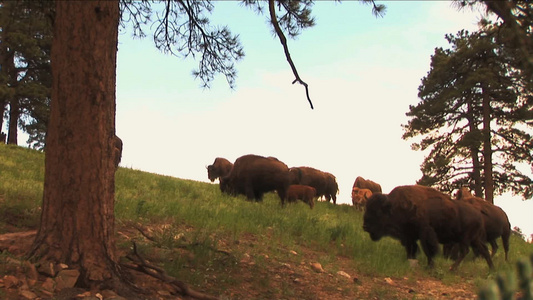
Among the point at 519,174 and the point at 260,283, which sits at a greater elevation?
the point at 519,174

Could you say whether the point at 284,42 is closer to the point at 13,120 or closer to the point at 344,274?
the point at 344,274

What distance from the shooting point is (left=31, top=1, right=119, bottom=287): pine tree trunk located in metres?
4.49

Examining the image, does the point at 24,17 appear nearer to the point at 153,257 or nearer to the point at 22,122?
the point at 153,257

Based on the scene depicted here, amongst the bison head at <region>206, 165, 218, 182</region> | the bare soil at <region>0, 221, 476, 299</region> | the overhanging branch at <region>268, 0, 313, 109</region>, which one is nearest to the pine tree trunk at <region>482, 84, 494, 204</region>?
the bison head at <region>206, 165, 218, 182</region>

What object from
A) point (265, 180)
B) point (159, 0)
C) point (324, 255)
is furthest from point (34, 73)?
point (324, 255)

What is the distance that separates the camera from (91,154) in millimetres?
4570

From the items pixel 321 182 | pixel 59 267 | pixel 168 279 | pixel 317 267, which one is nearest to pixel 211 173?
pixel 321 182

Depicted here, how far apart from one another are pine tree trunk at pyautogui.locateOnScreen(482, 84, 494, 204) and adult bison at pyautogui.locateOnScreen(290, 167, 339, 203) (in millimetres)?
7730

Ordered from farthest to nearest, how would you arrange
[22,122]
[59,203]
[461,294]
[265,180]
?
[22,122], [265,180], [461,294], [59,203]

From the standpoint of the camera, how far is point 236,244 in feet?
24.7

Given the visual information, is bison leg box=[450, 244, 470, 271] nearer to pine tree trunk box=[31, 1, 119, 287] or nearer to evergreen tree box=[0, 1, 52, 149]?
pine tree trunk box=[31, 1, 119, 287]

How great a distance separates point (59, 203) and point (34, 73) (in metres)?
25.5

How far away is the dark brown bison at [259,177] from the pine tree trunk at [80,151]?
9.98m

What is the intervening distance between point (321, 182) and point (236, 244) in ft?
59.9
